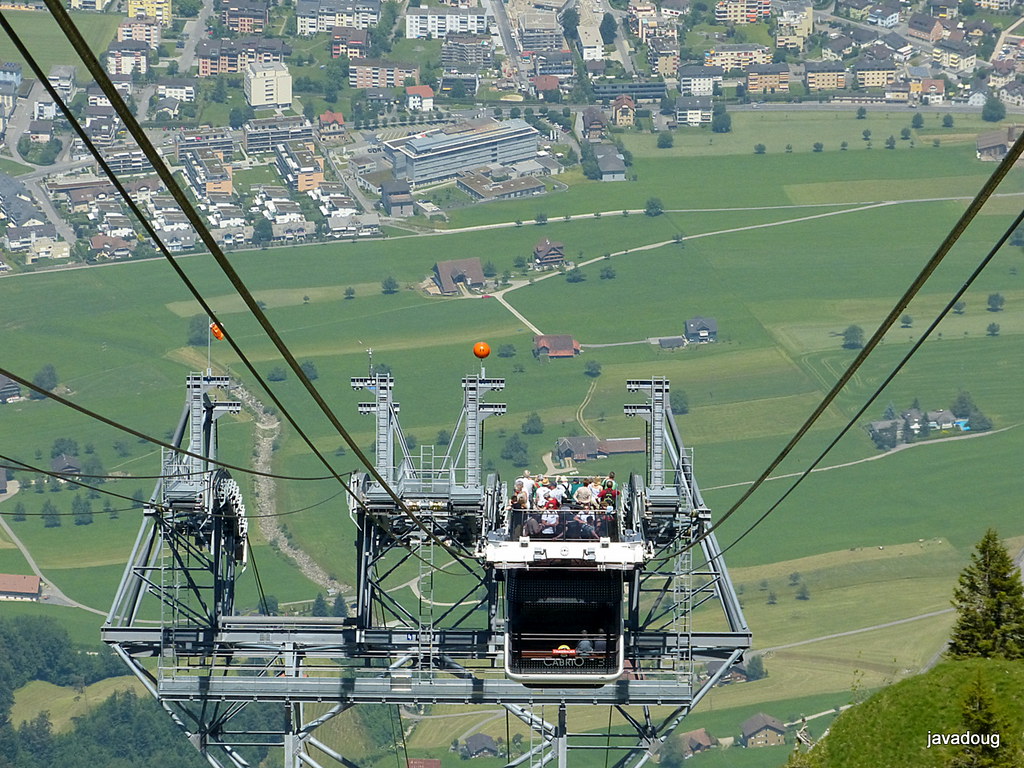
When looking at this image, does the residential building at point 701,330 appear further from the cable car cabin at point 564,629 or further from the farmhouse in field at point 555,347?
the cable car cabin at point 564,629

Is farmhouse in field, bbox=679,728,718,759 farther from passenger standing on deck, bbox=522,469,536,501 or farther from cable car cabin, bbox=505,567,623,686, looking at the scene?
passenger standing on deck, bbox=522,469,536,501

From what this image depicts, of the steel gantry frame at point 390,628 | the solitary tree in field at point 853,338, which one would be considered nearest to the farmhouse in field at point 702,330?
the solitary tree in field at point 853,338

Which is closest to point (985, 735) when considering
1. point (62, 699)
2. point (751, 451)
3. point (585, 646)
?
point (585, 646)

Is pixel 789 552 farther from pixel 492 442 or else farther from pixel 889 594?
pixel 492 442

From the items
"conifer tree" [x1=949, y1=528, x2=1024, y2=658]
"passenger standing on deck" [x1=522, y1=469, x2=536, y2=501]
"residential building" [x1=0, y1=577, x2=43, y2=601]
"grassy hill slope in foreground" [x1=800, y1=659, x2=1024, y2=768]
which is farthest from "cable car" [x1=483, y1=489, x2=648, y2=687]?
"residential building" [x1=0, y1=577, x2=43, y2=601]

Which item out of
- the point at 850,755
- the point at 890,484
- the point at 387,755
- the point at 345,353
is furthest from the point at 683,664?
the point at 345,353

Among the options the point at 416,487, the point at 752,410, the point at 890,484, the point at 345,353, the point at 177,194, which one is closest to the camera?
the point at 177,194

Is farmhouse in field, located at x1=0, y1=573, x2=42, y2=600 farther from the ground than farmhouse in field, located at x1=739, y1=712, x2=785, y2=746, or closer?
closer
